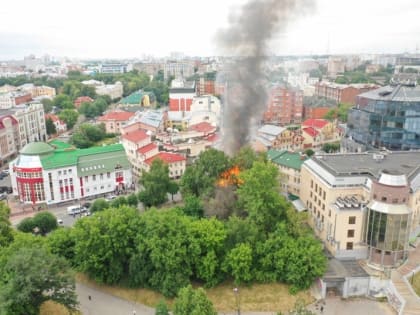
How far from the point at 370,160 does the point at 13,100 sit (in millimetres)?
74620

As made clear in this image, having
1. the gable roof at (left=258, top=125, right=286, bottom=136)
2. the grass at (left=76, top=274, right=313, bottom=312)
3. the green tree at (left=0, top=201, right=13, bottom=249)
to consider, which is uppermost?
the gable roof at (left=258, top=125, right=286, bottom=136)

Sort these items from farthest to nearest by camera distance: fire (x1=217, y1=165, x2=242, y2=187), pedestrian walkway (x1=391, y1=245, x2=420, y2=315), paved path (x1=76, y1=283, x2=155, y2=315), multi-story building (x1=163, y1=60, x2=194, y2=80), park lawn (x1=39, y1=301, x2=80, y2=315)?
multi-story building (x1=163, y1=60, x2=194, y2=80) → fire (x1=217, y1=165, x2=242, y2=187) → paved path (x1=76, y1=283, x2=155, y2=315) → park lawn (x1=39, y1=301, x2=80, y2=315) → pedestrian walkway (x1=391, y1=245, x2=420, y2=315)

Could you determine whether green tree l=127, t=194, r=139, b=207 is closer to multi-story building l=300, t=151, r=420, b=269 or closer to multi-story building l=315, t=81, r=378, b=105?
multi-story building l=300, t=151, r=420, b=269

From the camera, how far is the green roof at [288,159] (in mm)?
36750

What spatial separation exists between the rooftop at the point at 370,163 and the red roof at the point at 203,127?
28.9 metres

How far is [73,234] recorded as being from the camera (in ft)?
77.9

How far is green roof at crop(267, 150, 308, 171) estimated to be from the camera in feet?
121

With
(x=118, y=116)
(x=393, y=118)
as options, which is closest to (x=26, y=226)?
(x=393, y=118)

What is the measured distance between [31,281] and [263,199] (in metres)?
15.7

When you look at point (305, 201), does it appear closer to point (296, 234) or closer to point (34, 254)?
point (296, 234)

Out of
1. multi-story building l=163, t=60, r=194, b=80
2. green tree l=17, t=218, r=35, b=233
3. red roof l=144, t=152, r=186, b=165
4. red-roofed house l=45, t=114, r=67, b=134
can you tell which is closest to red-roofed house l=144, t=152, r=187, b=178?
red roof l=144, t=152, r=186, b=165

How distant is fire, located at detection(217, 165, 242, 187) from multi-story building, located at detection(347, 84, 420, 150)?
23.5 m

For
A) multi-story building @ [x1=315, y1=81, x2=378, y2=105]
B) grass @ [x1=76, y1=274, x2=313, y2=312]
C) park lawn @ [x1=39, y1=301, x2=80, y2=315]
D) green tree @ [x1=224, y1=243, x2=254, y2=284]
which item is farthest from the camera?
multi-story building @ [x1=315, y1=81, x2=378, y2=105]

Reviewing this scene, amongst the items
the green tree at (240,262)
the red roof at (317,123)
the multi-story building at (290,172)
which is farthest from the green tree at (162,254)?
the red roof at (317,123)
